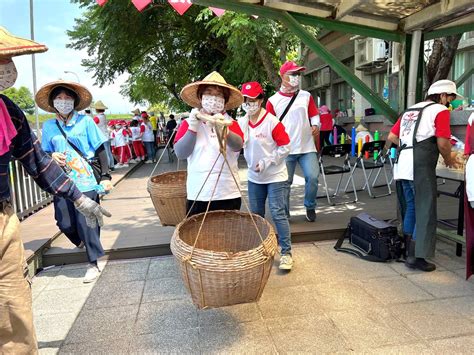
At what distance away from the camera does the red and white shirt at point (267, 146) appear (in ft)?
11.8

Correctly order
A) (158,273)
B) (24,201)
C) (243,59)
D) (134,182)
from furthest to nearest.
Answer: (243,59)
(134,182)
(24,201)
(158,273)

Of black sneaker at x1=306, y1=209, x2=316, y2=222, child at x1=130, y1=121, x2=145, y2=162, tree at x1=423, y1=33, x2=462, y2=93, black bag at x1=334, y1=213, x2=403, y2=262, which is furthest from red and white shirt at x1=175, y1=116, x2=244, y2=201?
child at x1=130, y1=121, x2=145, y2=162

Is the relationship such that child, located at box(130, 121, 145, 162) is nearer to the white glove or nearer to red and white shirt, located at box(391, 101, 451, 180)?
red and white shirt, located at box(391, 101, 451, 180)

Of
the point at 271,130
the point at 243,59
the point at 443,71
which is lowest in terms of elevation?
the point at 271,130

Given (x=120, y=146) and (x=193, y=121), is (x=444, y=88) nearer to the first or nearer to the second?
(x=193, y=121)

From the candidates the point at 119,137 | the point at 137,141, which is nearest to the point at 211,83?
the point at 119,137

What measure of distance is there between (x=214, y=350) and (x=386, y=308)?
1.35 m

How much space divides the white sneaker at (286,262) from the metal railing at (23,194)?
3.52m

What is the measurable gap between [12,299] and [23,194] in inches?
171

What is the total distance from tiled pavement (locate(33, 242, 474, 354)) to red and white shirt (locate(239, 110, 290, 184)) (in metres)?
0.95

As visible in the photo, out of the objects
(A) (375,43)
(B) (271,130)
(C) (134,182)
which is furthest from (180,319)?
(A) (375,43)

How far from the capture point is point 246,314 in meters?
3.02

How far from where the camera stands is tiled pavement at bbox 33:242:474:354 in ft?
8.62

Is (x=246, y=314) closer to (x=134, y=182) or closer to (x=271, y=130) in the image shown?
(x=271, y=130)
